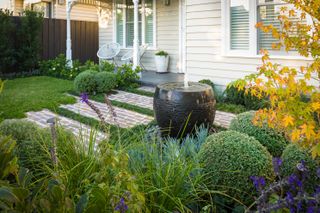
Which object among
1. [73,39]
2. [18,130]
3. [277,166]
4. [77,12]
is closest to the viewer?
[277,166]

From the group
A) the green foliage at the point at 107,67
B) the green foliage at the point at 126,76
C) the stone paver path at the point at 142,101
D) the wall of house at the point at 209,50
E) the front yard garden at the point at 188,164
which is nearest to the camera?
the front yard garden at the point at 188,164

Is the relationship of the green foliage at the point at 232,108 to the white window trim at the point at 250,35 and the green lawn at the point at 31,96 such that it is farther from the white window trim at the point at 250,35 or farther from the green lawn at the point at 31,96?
the green lawn at the point at 31,96

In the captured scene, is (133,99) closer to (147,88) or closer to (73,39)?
(147,88)

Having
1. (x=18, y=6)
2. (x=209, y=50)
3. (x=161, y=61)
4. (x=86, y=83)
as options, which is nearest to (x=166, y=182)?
(x=209, y=50)

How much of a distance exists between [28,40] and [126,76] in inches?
193

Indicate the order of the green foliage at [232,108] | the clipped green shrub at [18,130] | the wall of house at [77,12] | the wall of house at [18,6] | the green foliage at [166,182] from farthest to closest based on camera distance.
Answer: the wall of house at [18,6], the wall of house at [77,12], the green foliage at [232,108], the clipped green shrub at [18,130], the green foliage at [166,182]

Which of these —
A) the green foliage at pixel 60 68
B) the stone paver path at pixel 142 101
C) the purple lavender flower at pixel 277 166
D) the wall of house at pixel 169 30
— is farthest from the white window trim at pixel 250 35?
the green foliage at pixel 60 68

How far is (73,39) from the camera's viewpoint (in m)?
14.5

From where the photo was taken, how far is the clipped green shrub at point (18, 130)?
3.07m

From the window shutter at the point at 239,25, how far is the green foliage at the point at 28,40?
305 inches

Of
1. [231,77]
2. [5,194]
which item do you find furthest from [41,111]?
[5,194]

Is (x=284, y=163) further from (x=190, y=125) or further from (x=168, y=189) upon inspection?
(x=190, y=125)

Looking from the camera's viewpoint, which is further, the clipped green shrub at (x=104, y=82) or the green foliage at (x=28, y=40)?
the green foliage at (x=28, y=40)

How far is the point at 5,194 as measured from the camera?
4.82 feet
